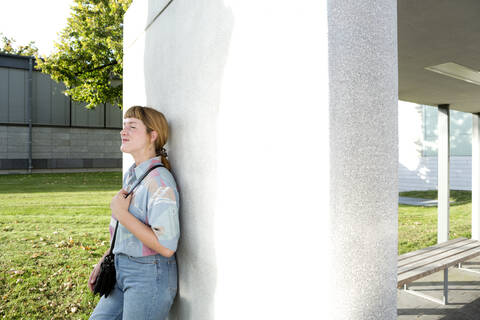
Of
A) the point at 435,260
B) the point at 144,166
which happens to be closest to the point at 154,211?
the point at 144,166

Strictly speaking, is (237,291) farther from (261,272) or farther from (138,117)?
(138,117)

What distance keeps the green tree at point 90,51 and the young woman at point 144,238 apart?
13594 millimetres

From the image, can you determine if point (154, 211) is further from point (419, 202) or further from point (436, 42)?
point (419, 202)

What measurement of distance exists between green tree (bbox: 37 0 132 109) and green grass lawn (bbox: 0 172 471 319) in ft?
16.5

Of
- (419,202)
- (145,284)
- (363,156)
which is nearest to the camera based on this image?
(363,156)

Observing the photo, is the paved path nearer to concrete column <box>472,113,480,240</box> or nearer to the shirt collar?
concrete column <box>472,113,480,240</box>

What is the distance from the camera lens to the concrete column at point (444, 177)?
6.12m

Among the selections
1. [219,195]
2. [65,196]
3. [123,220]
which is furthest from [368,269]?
[65,196]

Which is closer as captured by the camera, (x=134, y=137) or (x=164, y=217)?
(x=164, y=217)

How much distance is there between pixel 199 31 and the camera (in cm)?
205

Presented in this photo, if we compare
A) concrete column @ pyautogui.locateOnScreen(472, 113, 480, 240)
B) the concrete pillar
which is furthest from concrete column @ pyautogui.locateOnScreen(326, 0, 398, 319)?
concrete column @ pyautogui.locateOnScreen(472, 113, 480, 240)

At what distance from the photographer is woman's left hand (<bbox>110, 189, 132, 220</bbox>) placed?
204cm

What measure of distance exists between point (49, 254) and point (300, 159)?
233 inches

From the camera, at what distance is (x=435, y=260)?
171 inches
